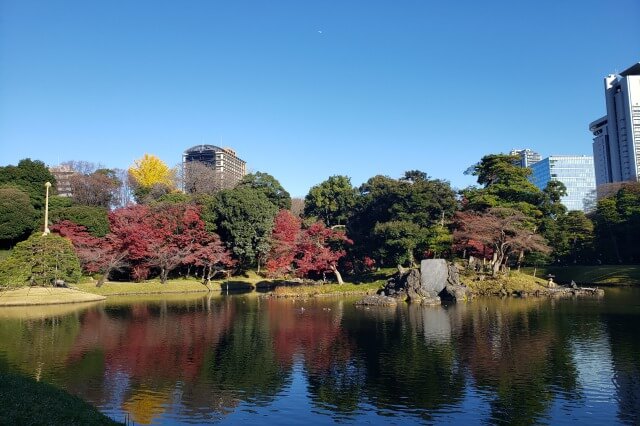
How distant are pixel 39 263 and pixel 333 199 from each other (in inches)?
1365

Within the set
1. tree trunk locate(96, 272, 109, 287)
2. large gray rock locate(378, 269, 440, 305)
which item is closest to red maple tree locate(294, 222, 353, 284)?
large gray rock locate(378, 269, 440, 305)

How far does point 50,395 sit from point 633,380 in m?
16.5

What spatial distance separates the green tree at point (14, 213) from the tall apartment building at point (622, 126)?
10750 centimetres

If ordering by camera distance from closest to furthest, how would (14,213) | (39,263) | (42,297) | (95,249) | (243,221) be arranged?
(42,297)
(39,263)
(14,213)
(95,249)
(243,221)

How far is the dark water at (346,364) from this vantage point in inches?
532

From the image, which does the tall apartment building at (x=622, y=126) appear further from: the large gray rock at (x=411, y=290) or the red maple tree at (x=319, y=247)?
the large gray rock at (x=411, y=290)

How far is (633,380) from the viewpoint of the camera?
50.9 feet

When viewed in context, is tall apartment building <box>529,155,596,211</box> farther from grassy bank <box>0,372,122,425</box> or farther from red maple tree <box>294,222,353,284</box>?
grassy bank <box>0,372,122,425</box>

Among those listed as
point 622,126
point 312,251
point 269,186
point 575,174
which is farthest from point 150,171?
point 575,174

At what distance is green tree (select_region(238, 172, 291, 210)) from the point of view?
6506 centimetres

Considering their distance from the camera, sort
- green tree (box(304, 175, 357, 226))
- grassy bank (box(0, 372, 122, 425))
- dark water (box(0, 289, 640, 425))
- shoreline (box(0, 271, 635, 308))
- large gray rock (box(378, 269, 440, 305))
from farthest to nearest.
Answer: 1. green tree (box(304, 175, 357, 226))
2. shoreline (box(0, 271, 635, 308))
3. large gray rock (box(378, 269, 440, 305))
4. dark water (box(0, 289, 640, 425))
5. grassy bank (box(0, 372, 122, 425))

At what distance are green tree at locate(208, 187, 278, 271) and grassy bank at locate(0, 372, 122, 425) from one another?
40831 millimetres

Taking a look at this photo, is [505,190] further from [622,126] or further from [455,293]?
[622,126]

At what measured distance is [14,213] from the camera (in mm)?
48375
